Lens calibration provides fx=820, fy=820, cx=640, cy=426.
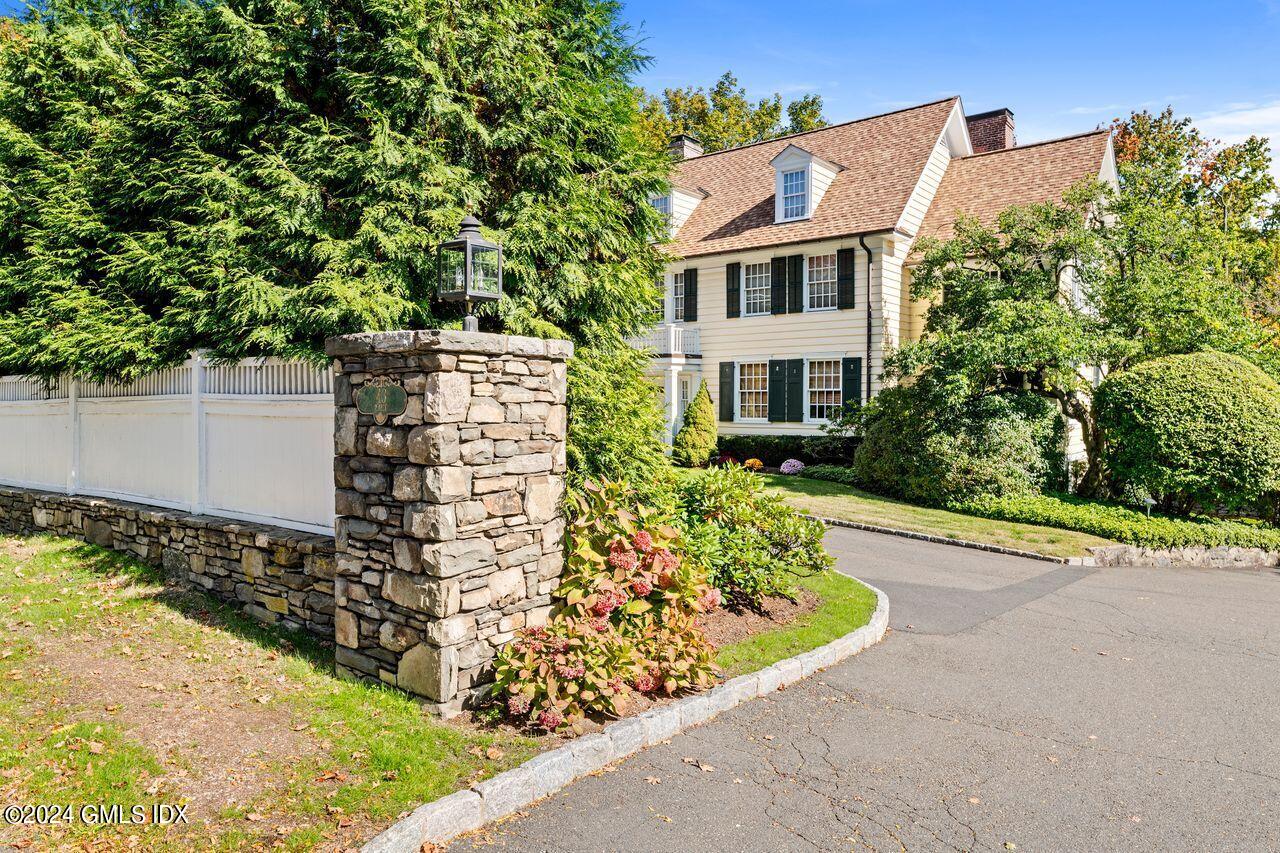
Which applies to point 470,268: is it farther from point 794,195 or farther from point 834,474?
point 794,195

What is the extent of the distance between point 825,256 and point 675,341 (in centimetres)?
438

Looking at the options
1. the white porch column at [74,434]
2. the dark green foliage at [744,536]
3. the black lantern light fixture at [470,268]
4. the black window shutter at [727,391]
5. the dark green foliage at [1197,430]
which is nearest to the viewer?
the black lantern light fixture at [470,268]

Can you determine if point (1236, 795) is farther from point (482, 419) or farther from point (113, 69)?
point (113, 69)

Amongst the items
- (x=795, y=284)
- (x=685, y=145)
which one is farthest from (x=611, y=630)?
(x=685, y=145)

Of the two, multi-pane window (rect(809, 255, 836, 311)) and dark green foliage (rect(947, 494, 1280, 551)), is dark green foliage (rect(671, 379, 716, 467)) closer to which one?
multi-pane window (rect(809, 255, 836, 311))

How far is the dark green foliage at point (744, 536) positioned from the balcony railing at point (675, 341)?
13031 millimetres

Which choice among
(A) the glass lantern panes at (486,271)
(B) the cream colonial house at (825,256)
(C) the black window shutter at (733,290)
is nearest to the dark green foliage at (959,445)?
(B) the cream colonial house at (825,256)

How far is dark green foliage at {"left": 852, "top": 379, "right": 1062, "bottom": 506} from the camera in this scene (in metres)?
15.1

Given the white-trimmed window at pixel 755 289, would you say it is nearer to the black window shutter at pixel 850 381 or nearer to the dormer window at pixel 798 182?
the dormer window at pixel 798 182

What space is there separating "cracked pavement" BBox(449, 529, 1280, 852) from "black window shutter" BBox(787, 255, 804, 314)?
13.2 m

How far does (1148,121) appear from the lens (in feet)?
92.4

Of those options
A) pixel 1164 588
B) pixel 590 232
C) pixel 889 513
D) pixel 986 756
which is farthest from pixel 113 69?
pixel 1164 588

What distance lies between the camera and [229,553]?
7.05m

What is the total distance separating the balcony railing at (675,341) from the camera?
21573 millimetres
